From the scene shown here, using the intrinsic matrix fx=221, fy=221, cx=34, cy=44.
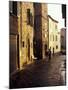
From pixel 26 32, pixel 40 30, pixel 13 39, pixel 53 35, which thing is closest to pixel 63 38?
pixel 53 35

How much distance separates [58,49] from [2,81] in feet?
2.32

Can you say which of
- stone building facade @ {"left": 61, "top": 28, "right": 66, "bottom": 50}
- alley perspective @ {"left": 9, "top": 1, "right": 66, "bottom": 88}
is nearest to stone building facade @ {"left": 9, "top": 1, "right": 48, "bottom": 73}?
alley perspective @ {"left": 9, "top": 1, "right": 66, "bottom": 88}

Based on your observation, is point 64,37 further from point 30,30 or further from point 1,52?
point 1,52

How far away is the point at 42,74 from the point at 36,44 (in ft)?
1.10

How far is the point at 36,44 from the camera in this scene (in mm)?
2404

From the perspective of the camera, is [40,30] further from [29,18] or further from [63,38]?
[63,38]

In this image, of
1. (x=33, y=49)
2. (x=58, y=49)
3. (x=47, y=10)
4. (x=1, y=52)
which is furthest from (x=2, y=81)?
(x=47, y=10)

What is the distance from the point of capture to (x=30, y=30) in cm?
237

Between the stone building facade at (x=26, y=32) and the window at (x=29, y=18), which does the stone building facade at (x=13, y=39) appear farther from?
the window at (x=29, y=18)

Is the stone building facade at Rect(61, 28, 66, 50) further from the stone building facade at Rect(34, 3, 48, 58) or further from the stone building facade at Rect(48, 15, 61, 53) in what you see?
the stone building facade at Rect(34, 3, 48, 58)

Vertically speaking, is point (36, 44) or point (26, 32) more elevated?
point (26, 32)

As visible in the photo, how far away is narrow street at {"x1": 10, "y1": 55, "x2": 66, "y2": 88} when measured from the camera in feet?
7.63

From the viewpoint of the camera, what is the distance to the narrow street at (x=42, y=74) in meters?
2.32

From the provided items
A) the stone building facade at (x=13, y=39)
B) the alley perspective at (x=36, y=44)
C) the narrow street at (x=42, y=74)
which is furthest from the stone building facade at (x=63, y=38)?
the stone building facade at (x=13, y=39)
